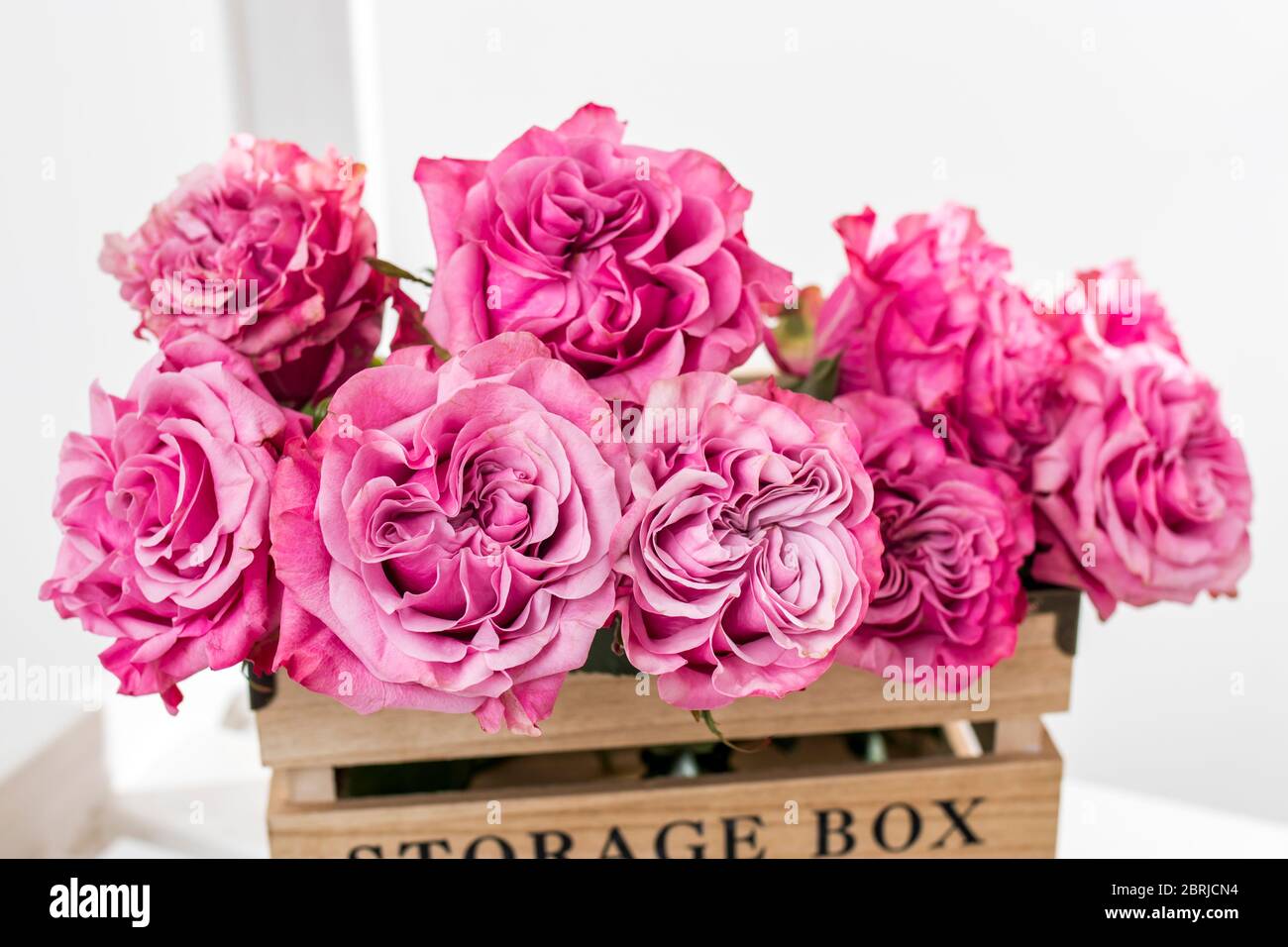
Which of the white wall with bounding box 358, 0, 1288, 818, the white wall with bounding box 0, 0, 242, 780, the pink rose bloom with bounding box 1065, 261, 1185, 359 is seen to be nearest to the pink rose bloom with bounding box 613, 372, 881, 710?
the pink rose bloom with bounding box 1065, 261, 1185, 359

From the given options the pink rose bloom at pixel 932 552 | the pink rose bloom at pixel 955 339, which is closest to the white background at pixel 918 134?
the pink rose bloom at pixel 955 339

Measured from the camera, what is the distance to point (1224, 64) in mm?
A: 894

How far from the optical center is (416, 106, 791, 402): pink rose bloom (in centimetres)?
43

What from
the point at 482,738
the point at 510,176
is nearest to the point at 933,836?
the point at 482,738

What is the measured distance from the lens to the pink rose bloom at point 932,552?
0.49 m

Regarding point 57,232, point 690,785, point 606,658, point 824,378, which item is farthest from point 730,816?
point 57,232

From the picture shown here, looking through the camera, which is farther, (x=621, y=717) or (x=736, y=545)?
(x=621, y=717)

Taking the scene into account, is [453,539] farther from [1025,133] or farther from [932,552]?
[1025,133]

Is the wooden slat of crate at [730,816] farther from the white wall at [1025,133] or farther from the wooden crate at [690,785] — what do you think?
the white wall at [1025,133]

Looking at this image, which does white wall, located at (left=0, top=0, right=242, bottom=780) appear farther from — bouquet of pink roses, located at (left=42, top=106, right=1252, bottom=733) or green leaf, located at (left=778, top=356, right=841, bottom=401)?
green leaf, located at (left=778, top=356, right=841, bottom=401)

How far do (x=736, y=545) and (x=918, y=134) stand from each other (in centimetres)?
72

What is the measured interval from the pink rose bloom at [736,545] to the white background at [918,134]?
0.60 m

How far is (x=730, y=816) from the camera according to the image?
60cm
